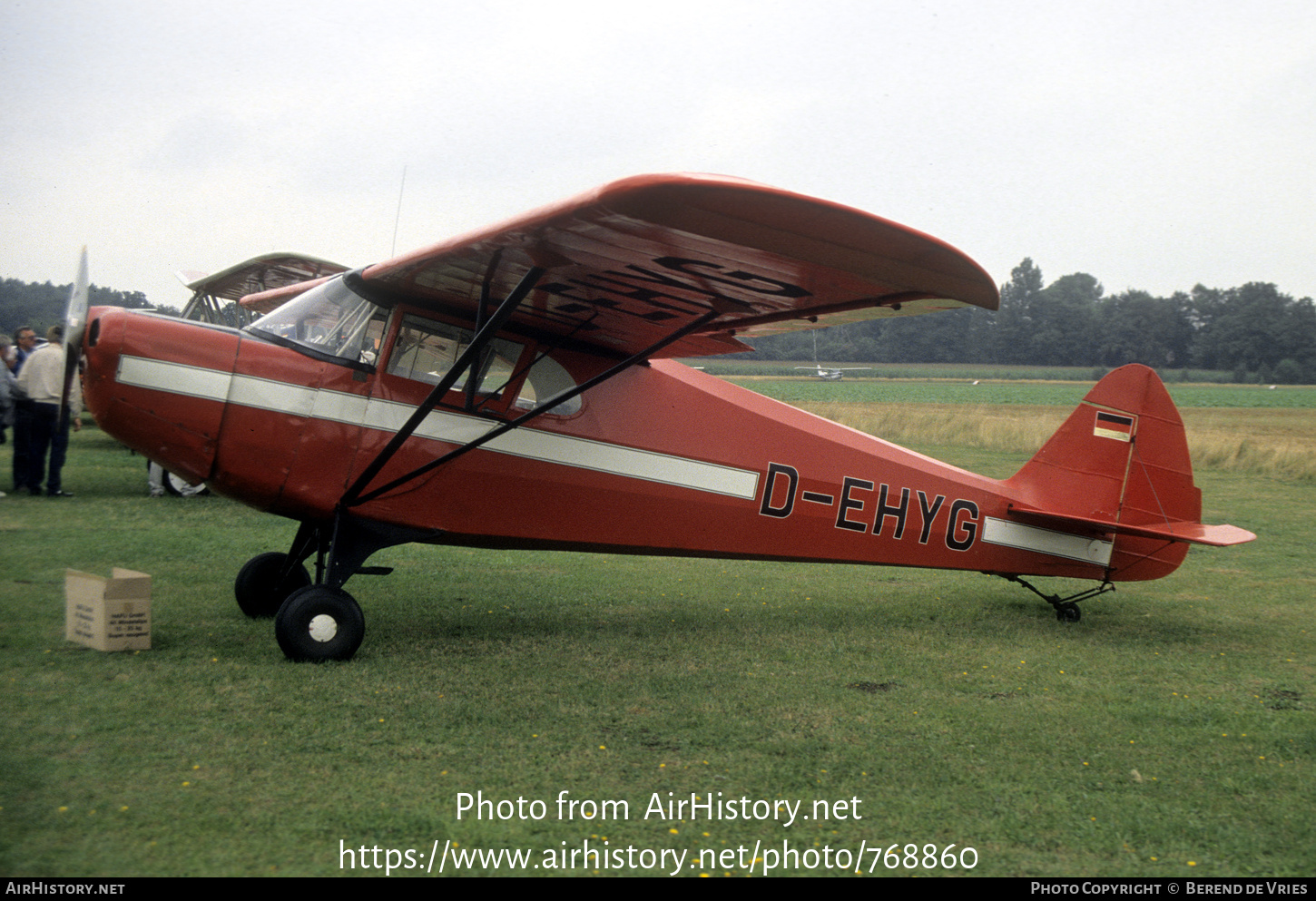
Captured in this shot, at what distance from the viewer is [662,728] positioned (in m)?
4.64

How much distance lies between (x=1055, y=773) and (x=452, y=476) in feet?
12.6

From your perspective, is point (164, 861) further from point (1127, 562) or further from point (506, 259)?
point (1127, 562)

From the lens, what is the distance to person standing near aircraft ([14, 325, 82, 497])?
11188mm

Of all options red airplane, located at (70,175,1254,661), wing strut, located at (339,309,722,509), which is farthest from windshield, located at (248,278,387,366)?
wing strut, located at (339,309,722,509)

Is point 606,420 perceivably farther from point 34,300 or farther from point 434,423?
point 34,300

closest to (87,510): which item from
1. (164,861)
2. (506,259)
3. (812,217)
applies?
(506,259)

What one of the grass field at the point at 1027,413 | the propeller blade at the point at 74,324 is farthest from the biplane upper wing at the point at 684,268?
the grass field at the point at 1027,413

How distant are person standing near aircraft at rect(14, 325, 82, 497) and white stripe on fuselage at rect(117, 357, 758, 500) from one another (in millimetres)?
7242

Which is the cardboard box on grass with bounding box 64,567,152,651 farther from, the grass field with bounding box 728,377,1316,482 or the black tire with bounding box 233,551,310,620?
the grass field with bounding box 728,377,1316,482

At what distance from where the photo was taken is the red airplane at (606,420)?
437cm

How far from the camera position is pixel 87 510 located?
413 inches

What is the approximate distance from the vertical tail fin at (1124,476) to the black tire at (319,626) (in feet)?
A: 16.9

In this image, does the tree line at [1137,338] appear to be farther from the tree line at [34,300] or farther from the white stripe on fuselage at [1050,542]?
the tree line at [34,300]

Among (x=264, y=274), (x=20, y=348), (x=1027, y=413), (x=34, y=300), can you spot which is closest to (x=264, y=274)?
(x=264, y=274)
